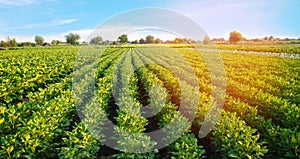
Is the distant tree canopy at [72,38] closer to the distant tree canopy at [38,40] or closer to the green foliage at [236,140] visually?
the distant tree canopy at [38,40]

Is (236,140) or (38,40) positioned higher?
(38,40)

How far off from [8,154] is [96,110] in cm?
218

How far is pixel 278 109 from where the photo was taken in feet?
20.4

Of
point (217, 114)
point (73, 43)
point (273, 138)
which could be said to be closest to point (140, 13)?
point (217, 114)

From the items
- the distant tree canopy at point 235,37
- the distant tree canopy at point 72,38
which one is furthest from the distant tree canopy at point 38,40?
the distant tree canopy at point 235,37

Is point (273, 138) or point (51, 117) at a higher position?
point (51, 117)

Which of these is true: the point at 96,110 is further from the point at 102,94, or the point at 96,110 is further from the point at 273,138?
the point at 273,138

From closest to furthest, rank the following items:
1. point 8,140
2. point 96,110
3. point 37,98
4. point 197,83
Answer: point 8,140, point 96,110, point 37,98, point 197,83

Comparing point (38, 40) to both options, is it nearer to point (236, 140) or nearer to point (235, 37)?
point (235, 37)

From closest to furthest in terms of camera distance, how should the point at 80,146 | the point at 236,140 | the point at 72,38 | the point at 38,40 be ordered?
1. the point at 80,146
2. the point at 236,140
3. the point at 72,38
4. the point at 38,40

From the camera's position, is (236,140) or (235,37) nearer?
(236,140)

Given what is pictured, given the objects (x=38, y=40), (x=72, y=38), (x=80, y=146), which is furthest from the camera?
(x=38, y=40)

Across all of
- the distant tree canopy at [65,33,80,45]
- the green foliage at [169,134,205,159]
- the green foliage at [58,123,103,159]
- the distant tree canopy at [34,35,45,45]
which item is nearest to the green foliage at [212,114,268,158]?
the green foliage at [169,134,205,159]

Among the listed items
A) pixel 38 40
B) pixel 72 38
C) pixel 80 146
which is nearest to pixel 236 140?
pixel 80 146
